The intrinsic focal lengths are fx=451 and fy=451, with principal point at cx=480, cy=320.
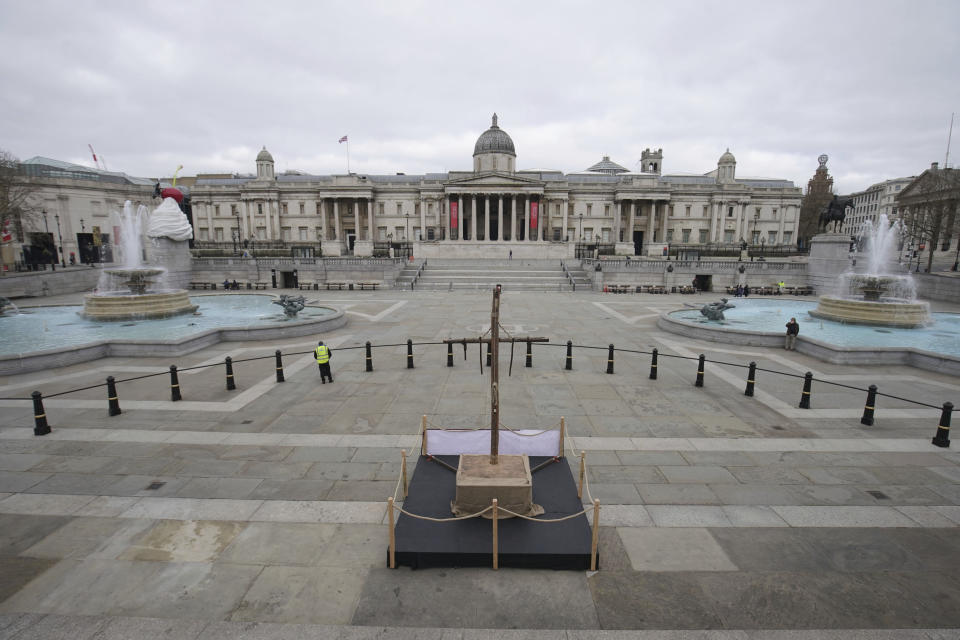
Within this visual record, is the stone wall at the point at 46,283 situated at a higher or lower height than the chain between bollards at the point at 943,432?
higher

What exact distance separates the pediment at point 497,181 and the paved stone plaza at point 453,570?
62.5 metres

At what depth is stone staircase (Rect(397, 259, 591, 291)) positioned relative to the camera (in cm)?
4062

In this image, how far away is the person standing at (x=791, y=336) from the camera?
17062mm

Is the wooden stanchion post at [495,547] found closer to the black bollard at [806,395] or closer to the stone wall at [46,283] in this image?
the black bollard at [806,395]

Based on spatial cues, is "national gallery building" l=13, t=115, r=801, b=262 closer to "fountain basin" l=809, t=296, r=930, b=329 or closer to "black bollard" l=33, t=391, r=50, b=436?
"fountain basin" l=809, t=296, r=930, b=329

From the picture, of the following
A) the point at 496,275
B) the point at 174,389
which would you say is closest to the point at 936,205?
the point at 496,275

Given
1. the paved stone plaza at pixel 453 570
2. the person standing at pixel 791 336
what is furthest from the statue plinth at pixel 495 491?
the person standing at pixel 791 336

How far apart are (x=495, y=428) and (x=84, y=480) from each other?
24.2ft

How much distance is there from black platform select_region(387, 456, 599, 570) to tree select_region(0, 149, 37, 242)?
170ft

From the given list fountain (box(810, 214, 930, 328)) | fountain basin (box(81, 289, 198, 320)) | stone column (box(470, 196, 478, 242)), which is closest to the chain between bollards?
fountain basin (box(81, 289, 198, 320))

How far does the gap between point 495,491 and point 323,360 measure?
8.23m

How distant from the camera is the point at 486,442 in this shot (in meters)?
7.56

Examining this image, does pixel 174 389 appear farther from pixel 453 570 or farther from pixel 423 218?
pixel 423 218

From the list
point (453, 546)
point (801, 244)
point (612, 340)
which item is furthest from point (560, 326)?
point (801, 244)
